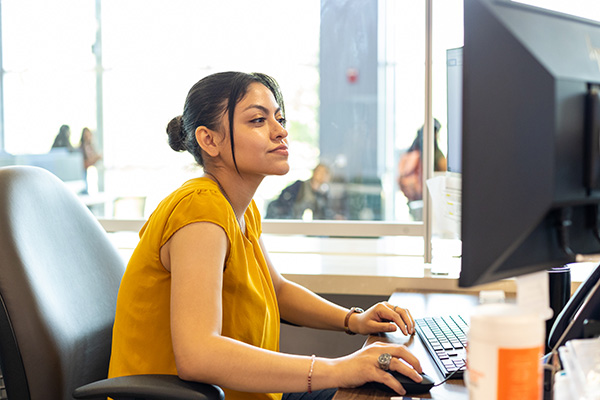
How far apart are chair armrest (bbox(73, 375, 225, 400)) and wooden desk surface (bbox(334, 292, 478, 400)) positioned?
0.70ft

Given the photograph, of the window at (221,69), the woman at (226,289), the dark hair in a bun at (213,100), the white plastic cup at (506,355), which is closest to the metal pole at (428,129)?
the window at (221,69)

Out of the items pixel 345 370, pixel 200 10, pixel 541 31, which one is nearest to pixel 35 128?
pixel 200 10

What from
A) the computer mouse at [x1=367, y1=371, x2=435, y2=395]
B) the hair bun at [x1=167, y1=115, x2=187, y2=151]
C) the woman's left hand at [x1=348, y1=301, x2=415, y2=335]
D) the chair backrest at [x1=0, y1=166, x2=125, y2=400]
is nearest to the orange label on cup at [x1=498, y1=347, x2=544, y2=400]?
the computer mouse at [x1=367, y1=371, x2=435, y2=395]

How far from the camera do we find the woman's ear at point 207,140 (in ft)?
4.36

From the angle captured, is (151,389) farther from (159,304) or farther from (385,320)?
(385,320)

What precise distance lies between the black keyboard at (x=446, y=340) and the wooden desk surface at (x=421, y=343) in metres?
0.01

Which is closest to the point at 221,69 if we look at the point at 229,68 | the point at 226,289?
the point at 229,68

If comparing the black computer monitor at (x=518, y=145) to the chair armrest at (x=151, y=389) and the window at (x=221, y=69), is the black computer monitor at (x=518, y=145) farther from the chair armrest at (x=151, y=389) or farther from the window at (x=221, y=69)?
the window at (x=221, y=69)

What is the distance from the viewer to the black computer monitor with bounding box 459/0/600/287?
66 cm

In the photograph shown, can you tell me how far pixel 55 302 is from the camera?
3.70 ft

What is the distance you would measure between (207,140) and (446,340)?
2.13 feet

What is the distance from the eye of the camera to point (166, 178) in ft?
8.91

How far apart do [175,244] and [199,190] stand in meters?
0.13

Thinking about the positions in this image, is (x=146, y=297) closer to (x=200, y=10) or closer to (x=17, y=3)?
(x=200, y=10)
